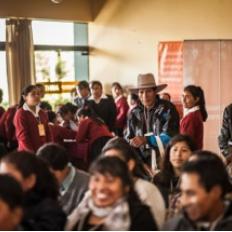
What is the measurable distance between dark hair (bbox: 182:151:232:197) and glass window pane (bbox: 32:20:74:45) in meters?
7.71

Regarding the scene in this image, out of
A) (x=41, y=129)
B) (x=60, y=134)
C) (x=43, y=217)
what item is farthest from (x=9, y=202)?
(x=60, y=134)

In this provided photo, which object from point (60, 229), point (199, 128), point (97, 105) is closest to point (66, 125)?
point (97, 105)

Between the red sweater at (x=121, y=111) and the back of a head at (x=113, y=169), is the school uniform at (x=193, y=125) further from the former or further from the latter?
the red sweater at (x=121, y=111)

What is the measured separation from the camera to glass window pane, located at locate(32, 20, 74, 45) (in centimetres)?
977

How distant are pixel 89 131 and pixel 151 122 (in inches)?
42.7

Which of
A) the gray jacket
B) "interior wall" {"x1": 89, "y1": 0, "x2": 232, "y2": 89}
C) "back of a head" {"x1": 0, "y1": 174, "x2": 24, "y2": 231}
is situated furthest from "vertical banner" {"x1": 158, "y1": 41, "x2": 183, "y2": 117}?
"back of a head" {"x1": 0, "y1": 174, "x2": 24, "y2": 231}

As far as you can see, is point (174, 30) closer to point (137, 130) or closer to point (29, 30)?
point (29, 30)

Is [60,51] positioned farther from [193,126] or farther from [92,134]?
[193,126]

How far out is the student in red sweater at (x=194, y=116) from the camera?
5320 millimetres

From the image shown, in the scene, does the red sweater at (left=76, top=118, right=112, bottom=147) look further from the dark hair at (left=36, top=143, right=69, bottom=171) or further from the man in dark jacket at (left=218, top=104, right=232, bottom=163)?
the dark hair at (left=36, top=143, right=69, bottom=171)

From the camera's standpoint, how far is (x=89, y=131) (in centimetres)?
590

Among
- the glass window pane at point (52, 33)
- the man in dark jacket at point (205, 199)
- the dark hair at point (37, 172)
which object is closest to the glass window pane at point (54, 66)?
the glass window pane at point (52, 33)

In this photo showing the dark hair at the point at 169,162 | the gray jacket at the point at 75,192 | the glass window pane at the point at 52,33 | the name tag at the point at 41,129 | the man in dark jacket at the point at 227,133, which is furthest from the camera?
the glass window pane at the point at 52,33

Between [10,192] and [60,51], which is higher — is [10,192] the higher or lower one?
the lower one
